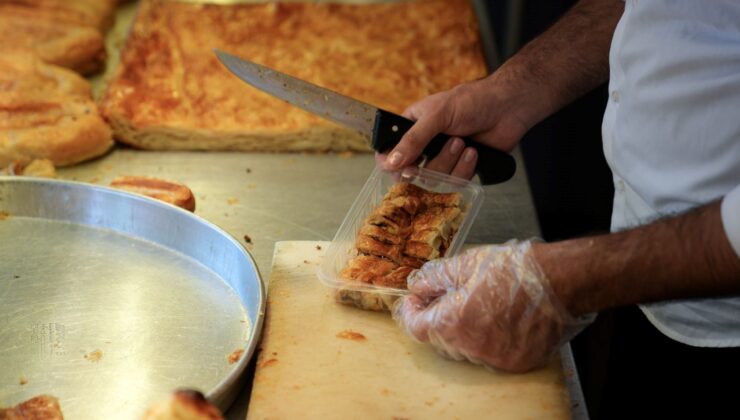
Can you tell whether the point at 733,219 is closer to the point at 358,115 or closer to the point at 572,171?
the point at 358,115

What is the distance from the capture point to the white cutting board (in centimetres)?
153

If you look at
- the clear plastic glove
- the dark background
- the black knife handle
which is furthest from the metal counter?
the clear plastic glove

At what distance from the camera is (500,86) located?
2.15m

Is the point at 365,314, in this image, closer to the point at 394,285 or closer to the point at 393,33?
the point at 394,285

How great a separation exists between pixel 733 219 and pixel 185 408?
90 cm

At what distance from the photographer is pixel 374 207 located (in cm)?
200

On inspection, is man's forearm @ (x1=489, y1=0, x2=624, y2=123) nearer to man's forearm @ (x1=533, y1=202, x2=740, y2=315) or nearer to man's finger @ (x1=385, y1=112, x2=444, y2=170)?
man's finger @ (x1=385, y1=112, x2=444, y2=170)

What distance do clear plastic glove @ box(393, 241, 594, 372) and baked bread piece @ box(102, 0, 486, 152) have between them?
1.09 m

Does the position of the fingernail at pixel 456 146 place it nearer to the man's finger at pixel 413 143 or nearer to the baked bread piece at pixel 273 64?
the man's finger at pixel 413 143

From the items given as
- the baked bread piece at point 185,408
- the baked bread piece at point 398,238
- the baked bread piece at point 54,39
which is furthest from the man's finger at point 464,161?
the baked bread piece at point 54,39

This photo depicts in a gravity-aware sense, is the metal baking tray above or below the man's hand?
below

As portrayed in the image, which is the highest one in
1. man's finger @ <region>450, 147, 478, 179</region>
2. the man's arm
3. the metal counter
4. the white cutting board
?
the man's arm

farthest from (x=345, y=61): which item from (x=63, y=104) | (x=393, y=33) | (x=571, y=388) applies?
(x=571, y=388)

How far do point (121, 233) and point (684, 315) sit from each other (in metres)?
1.31
